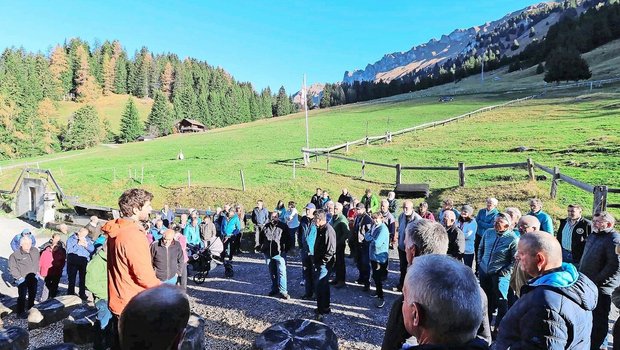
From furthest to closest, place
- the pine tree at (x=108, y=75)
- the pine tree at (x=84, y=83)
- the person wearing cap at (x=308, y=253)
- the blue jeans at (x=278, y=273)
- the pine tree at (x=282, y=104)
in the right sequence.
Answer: the pine tree at (x=108, y=75) → the pine tree at (x=282, y=104) → the pine tree at (x=84, y=83) → the blue jeans at (x=278, y=273) → the person wearing cap at (x=308, y=253)

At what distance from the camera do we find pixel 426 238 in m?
3.23

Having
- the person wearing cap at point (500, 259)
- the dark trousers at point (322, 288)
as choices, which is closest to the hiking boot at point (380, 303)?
the dark trousers at point (322, 288)

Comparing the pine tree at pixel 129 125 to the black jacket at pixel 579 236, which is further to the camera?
the pine tree at pixel 129 125

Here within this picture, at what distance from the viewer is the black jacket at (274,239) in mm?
8344

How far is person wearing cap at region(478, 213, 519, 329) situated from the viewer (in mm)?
5629

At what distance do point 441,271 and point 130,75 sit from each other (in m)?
131

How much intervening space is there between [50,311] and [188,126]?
79.6 meters

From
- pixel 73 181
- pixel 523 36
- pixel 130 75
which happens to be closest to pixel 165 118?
pixel 130 75

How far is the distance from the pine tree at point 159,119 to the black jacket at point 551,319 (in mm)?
84518

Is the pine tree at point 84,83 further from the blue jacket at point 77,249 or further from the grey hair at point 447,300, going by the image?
the grey hair at point 447,300

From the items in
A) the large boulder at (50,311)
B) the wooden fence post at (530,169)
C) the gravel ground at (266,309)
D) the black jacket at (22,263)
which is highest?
the wooden fence post at (530,169)

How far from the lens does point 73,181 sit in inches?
1121

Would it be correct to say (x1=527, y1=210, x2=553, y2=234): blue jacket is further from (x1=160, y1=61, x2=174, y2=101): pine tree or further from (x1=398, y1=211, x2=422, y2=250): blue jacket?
(x1=160, y1=61, x2=174, y2=101): pine tree

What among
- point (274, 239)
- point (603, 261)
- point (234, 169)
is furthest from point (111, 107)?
point (603, 261)
